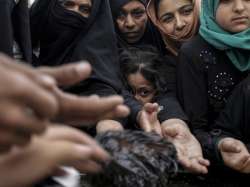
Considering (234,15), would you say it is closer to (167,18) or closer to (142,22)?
(167,18)

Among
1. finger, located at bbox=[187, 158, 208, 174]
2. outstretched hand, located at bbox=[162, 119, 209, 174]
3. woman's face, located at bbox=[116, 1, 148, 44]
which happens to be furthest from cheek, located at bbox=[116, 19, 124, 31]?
finger, located at bbox=[187, 158, 208, 174]

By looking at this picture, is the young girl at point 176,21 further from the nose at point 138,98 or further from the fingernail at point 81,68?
the fingernail at point 81,68

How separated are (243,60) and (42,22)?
0.93 metres

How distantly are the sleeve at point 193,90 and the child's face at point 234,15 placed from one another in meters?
0.18

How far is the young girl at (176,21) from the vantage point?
7.30ft

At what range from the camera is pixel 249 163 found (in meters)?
1.58

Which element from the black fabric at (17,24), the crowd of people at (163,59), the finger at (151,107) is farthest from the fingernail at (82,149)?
the black fabric at (17,24)

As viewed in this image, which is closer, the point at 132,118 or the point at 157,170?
the point at 157,170

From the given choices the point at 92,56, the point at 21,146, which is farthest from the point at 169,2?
the point at 21,146

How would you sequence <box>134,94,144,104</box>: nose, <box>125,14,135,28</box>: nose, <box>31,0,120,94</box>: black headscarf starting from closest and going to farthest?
<box>134,94,144,104</box>: nose, <box>31,0,120,94</box>: black headscarf, <box>125,14,135,28</box>: nose

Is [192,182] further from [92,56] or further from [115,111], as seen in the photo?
[115,111]

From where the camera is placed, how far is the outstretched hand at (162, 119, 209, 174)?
5.02 ft

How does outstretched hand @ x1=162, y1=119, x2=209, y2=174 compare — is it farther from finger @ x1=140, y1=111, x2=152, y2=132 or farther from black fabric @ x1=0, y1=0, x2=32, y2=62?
black fabric @ x1=0, y1=0, x2=32, y2=62

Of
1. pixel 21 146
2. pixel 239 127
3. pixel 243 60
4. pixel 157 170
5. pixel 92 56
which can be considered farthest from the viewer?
pixel 92 56
